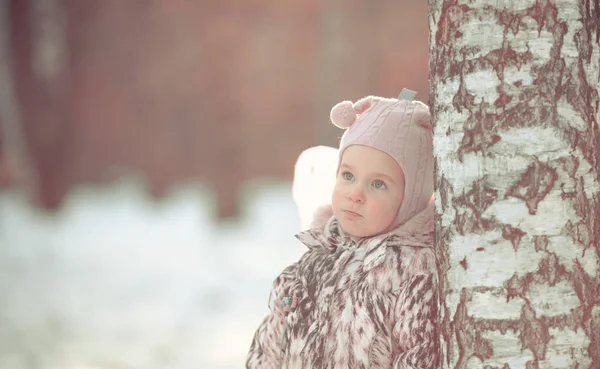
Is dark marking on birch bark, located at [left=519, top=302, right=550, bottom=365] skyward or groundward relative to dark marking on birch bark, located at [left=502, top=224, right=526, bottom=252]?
groundward

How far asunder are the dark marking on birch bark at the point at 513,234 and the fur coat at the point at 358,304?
311 mm

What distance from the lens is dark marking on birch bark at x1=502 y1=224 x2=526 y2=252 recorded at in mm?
1844

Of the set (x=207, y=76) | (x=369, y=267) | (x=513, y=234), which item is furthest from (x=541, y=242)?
(x=207, y=76)

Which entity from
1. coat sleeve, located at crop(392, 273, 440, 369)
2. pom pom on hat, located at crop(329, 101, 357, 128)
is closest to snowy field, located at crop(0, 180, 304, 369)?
pom pom on hat, located at crop(329, 101, 357, 128)

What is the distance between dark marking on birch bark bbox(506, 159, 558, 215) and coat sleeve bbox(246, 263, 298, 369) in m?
0.93

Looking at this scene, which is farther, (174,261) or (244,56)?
(244,56)

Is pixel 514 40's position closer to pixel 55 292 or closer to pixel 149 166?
pixel 55 292

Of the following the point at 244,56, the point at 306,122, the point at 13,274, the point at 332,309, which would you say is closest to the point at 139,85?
the point at 244,56

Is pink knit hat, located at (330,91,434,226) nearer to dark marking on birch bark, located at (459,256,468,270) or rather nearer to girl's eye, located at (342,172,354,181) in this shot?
girl's eye, located at (342,172,354,181)

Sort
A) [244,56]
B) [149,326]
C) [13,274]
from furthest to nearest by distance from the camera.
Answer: [244,56] → [13,274] → [149,326]

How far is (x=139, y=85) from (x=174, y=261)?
8.07 m

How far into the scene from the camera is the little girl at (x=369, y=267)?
86.2 inches

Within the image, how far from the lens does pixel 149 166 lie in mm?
17844

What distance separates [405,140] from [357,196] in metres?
0.22
